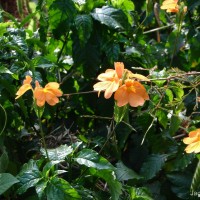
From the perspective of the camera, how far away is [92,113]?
1.78 m

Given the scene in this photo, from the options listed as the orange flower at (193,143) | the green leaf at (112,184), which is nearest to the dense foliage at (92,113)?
the green leaf at (112,184)

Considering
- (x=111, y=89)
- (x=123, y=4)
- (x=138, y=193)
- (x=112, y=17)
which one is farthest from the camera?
(x=123, y=4)

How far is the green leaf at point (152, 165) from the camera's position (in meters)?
1.51

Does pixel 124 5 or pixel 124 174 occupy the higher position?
pixel 124 5

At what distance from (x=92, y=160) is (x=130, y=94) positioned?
8.9 inches

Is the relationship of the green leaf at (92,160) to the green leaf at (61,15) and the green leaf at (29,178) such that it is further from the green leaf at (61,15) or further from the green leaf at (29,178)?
the green leaf at (61,15)

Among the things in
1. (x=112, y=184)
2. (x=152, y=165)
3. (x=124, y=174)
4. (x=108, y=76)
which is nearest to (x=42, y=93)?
(x=108, y=76)

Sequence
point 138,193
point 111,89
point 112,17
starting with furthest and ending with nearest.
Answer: point 112,17, point 138,193, point 111,89

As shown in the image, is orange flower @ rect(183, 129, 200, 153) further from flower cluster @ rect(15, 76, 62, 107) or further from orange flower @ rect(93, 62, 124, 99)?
flower cluster @ rect(15, 76, 62, 107)

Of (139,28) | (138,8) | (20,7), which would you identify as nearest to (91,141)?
(139,28)

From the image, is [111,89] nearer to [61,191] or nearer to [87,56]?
[61,191]

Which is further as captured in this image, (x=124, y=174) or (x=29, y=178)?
(x=124, y=174)

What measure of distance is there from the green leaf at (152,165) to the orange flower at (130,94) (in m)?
0.46

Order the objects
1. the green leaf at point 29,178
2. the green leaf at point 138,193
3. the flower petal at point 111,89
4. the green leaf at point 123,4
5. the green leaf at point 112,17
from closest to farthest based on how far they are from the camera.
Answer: the flower petal at point 111,89, the green leaf at point 29,178, the green leaf at point 138,193, the green leaf at point 112,17, the green leaf at point 123,4
